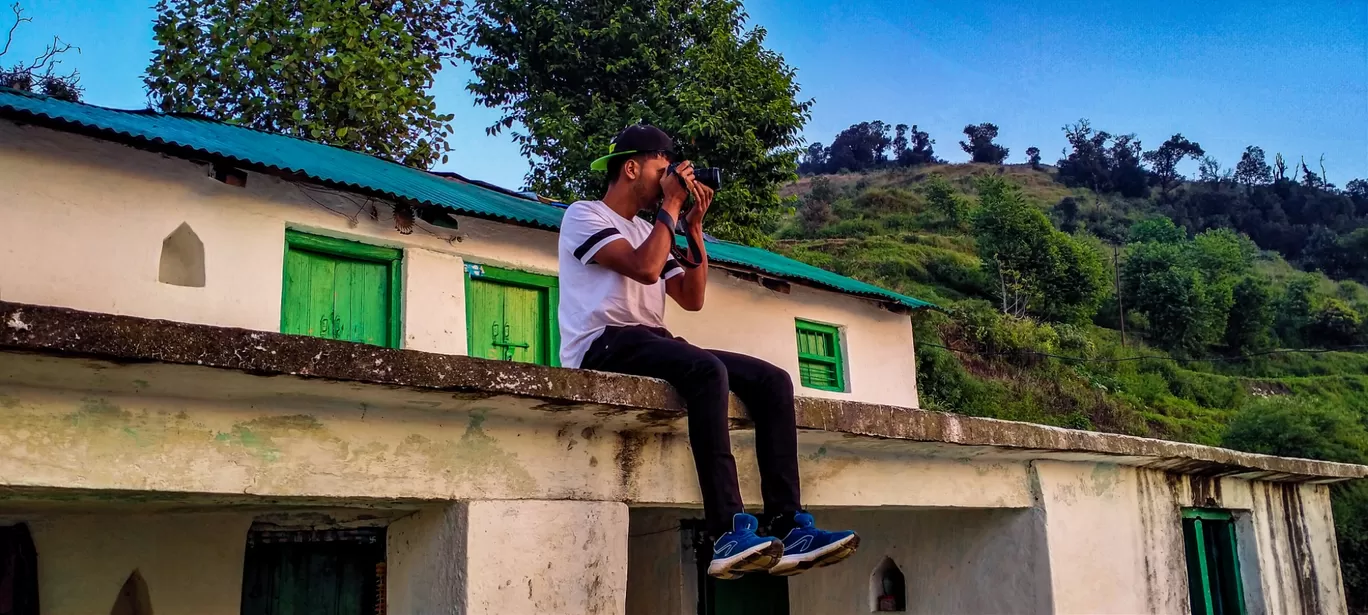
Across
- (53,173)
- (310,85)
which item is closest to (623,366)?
(53,173)

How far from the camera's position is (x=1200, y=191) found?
2648 inches

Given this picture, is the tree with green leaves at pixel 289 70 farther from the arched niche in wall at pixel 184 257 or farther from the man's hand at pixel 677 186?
the man's hand at pixel 677 186

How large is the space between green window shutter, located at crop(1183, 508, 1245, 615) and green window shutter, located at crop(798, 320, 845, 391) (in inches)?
221

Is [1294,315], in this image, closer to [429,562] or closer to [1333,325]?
[1333,325]

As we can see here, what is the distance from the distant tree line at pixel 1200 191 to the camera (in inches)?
2251

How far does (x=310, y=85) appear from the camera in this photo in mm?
14000

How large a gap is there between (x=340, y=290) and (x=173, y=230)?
144 centimetres

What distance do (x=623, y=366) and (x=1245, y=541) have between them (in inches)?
254

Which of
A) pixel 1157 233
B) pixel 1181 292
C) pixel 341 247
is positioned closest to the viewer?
pixel 341 247


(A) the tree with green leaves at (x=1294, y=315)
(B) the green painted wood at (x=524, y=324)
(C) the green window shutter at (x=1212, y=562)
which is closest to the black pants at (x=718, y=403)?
(C) the green window shutter at (x=1212, y=562)

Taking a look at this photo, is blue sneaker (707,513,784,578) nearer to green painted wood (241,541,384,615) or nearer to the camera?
the camera

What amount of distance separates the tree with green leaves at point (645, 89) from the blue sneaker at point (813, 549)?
40.0 ft

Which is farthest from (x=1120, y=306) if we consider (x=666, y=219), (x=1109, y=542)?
(x=666, y=219)

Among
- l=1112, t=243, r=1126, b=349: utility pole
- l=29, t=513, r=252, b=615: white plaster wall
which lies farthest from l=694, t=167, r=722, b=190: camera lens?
l=1112, t=243, r=1126, b=349: utility pole
